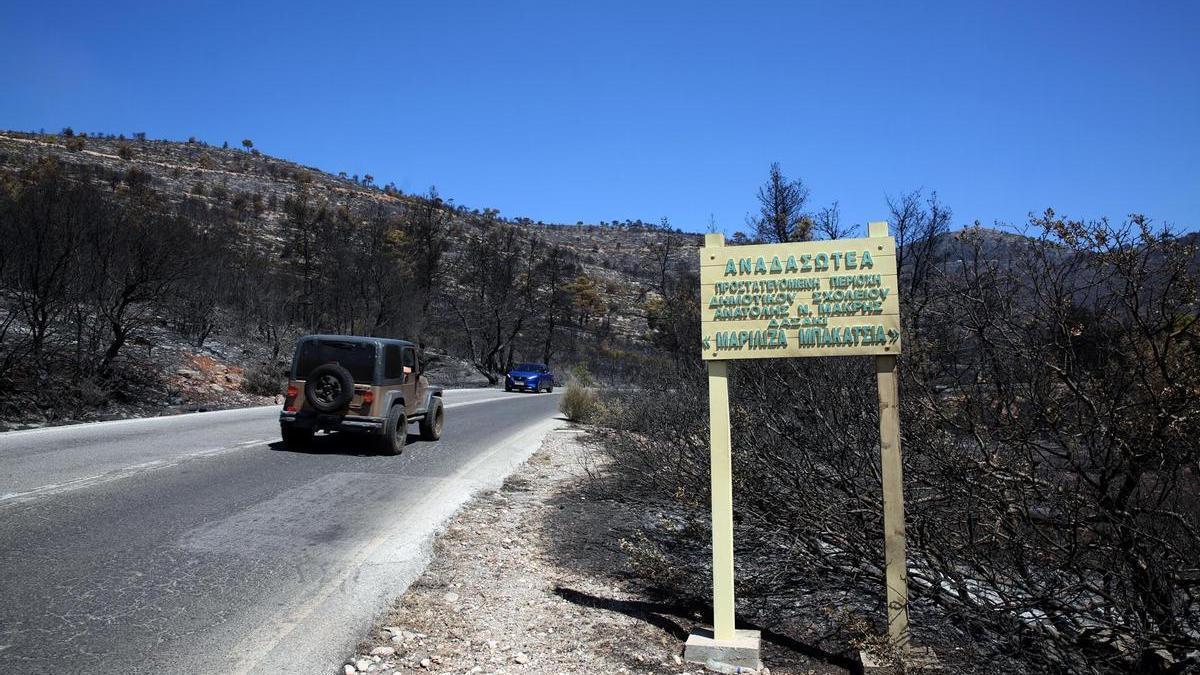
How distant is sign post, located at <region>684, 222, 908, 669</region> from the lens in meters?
4.26

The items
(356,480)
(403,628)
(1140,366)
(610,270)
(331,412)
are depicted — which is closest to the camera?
(1140,366)

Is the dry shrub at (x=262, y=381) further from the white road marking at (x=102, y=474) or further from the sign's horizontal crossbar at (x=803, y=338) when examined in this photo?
the sign's horizontal crossbar at (x=803, y=338)

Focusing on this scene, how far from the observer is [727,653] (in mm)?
4312

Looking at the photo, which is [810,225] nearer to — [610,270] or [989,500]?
[989,500]

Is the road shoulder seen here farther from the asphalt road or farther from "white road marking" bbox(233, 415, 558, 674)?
"white road marking" bbox(233, 415, 558, 674)

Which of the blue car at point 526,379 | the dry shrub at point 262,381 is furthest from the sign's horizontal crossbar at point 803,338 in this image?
the blue car at point 526,379

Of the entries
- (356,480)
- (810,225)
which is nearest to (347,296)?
(810,225)

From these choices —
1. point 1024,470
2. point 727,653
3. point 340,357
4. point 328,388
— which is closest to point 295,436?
point 328,388

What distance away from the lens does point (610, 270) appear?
91.9m

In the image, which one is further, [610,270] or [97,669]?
[610,270]

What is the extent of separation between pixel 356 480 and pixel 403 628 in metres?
5.52

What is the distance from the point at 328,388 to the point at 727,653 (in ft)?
29.5

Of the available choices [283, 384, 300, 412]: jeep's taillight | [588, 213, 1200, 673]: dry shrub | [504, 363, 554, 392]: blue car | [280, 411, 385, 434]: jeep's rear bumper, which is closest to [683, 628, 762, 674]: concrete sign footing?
[588, 213, 1200, 673]: dry shrub

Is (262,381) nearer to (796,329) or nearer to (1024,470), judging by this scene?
(796,329)
